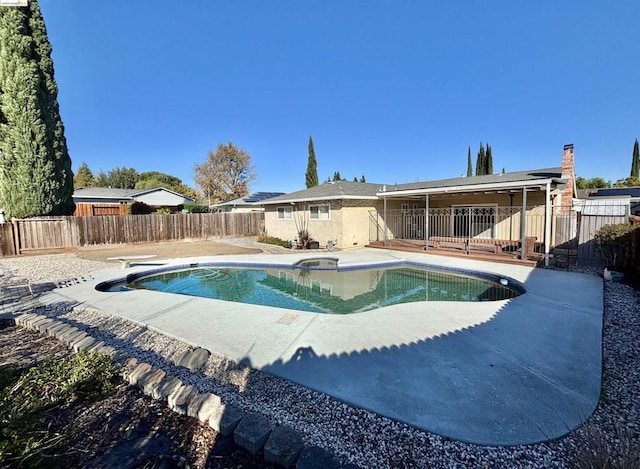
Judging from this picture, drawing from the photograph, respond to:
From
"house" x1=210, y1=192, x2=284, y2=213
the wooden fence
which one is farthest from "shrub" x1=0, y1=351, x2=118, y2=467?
"house" x1=210, y1=192, x2=284, y2=213

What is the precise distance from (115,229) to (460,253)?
1948 cm

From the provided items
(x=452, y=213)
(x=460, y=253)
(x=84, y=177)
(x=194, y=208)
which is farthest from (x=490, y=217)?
(x=84, y=177)

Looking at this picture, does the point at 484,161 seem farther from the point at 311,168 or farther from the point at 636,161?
the point at 636,161

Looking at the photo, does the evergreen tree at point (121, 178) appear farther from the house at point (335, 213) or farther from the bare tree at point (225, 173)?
the house at point (335, 213)

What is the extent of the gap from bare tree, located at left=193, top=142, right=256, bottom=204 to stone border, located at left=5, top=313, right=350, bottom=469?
116ft

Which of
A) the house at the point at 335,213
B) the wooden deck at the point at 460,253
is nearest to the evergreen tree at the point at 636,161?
the wooden deck at the point at 460,253

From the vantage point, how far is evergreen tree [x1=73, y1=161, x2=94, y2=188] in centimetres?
4425

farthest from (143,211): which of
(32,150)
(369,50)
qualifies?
(369,50)

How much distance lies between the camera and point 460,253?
12.8m

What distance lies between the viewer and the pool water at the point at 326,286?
26.0ft

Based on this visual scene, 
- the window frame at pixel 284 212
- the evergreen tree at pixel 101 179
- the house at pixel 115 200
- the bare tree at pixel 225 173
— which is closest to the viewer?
the window frame at pixel 284 212

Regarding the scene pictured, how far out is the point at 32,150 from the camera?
50.2 ft

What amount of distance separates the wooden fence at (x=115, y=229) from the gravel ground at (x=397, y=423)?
50.2ft

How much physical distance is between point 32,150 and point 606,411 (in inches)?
892
